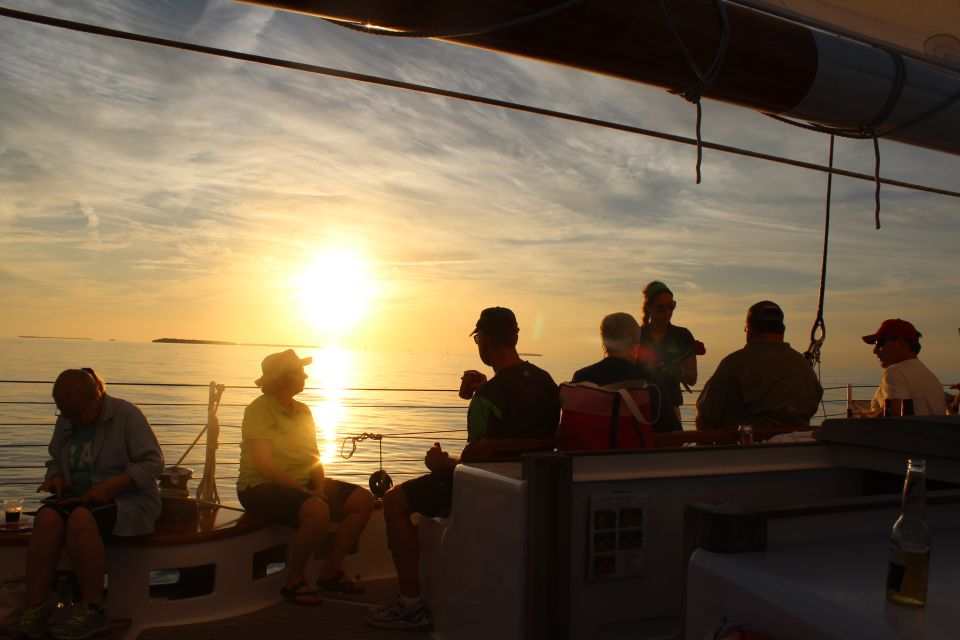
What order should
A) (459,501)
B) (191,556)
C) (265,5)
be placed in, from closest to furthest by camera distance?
(265,5) < (459,501) < (191,556)

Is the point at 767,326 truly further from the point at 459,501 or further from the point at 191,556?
the point at 191,556

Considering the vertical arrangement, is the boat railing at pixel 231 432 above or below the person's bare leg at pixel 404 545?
below

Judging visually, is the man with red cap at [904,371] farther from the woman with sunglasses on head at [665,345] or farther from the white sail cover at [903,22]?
the white sail cover at [903,22]

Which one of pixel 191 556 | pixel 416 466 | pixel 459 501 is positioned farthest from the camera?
pixel 416 466

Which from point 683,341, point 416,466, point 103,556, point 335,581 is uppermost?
point 683,341

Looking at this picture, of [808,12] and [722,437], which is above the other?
[808,12]

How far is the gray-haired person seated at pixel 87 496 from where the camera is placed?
3.05m

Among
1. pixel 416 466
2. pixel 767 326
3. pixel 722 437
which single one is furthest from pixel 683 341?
pixel 416 466

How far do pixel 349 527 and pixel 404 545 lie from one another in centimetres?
69

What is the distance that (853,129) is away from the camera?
2.98 metres

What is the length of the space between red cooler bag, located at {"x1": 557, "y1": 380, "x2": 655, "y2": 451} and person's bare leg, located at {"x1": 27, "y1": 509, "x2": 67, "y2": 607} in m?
2.14

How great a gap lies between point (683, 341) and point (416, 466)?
14833mm

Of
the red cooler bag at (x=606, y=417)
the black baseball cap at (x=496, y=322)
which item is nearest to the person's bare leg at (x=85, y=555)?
the black baseball cap at (x=496, y=322)

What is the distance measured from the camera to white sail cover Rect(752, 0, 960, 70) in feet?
9.93
